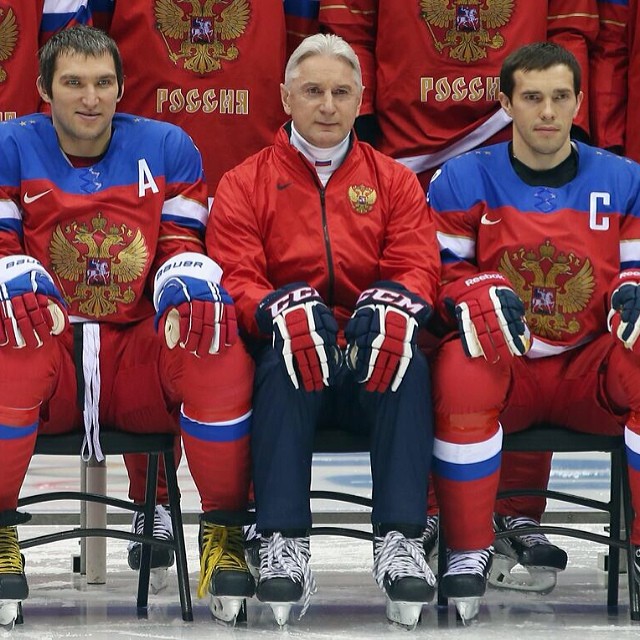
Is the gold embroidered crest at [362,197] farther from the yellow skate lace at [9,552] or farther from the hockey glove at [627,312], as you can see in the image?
the yellow skate lace at [9,552]

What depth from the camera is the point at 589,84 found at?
13.4 ft

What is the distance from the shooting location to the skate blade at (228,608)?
305 centimetres

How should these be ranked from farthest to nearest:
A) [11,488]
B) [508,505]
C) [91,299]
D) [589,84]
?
[589,84] → [508,505] → [91,299] → [11,488]

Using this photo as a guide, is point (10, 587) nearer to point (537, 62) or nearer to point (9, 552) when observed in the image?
point (9, 552)

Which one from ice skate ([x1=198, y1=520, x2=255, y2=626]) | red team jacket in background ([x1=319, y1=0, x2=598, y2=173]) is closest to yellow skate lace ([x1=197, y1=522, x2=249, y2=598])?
ice skate ([x1=198, y1=520, x2=255, y2=626])

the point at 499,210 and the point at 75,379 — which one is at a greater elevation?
the point at 499,210

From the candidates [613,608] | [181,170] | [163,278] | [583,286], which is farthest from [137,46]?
[613,608]

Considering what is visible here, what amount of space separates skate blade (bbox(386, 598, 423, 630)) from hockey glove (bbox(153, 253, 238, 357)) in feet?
2.01

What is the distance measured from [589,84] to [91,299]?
156cm

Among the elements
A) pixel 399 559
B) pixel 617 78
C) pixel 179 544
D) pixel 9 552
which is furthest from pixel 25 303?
pixel 617 78

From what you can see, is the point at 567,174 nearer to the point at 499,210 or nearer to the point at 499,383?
the point at 499,210

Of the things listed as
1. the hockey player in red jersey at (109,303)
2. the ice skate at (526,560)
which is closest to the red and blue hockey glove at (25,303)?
the hockey player in red jersey at (109,303)

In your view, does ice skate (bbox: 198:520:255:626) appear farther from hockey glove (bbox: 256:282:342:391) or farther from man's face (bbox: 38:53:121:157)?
man's face (bbox: 38:53:121:157)

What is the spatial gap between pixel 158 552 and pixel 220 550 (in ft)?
1.69
